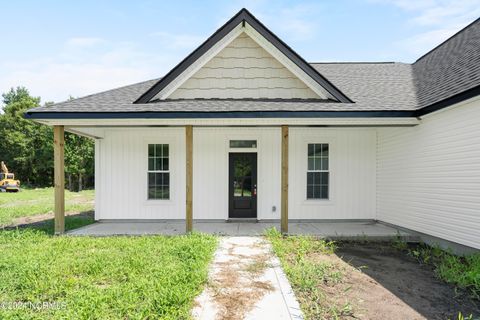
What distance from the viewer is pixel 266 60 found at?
801 centimetres

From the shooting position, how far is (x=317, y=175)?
9211mm

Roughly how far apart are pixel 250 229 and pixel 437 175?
485 centimetres

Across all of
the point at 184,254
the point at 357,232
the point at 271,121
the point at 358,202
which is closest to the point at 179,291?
the point at 184,254

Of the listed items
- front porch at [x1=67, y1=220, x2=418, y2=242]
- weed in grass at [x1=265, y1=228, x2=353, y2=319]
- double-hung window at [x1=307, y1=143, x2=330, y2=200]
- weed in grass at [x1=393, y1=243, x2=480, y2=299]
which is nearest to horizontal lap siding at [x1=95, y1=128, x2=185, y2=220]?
front porch at [x1=67, y1=220, x2=418, y2=242]

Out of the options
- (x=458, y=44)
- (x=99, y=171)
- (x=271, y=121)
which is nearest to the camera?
(x=271, y=121)

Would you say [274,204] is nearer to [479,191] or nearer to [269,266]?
[269,266]

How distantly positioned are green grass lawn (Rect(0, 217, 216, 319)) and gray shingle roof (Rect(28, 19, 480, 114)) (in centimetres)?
321

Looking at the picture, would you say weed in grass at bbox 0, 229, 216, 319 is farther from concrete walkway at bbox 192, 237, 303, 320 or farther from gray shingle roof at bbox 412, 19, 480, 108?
gray shingle roof at bbox 412, 19, 480, 108

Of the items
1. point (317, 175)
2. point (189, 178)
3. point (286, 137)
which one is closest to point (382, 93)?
point (317, 175)

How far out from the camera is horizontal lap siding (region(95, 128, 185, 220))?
9102 mm

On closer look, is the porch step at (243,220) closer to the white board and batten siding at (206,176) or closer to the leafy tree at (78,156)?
the white board and batten siding at (206,176)

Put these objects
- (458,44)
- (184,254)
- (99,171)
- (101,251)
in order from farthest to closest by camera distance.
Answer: (99,171) < (458,44) < (101,251) < (184,254)

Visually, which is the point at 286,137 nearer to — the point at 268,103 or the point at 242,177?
the point at 268,103

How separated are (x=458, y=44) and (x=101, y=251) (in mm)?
11311
